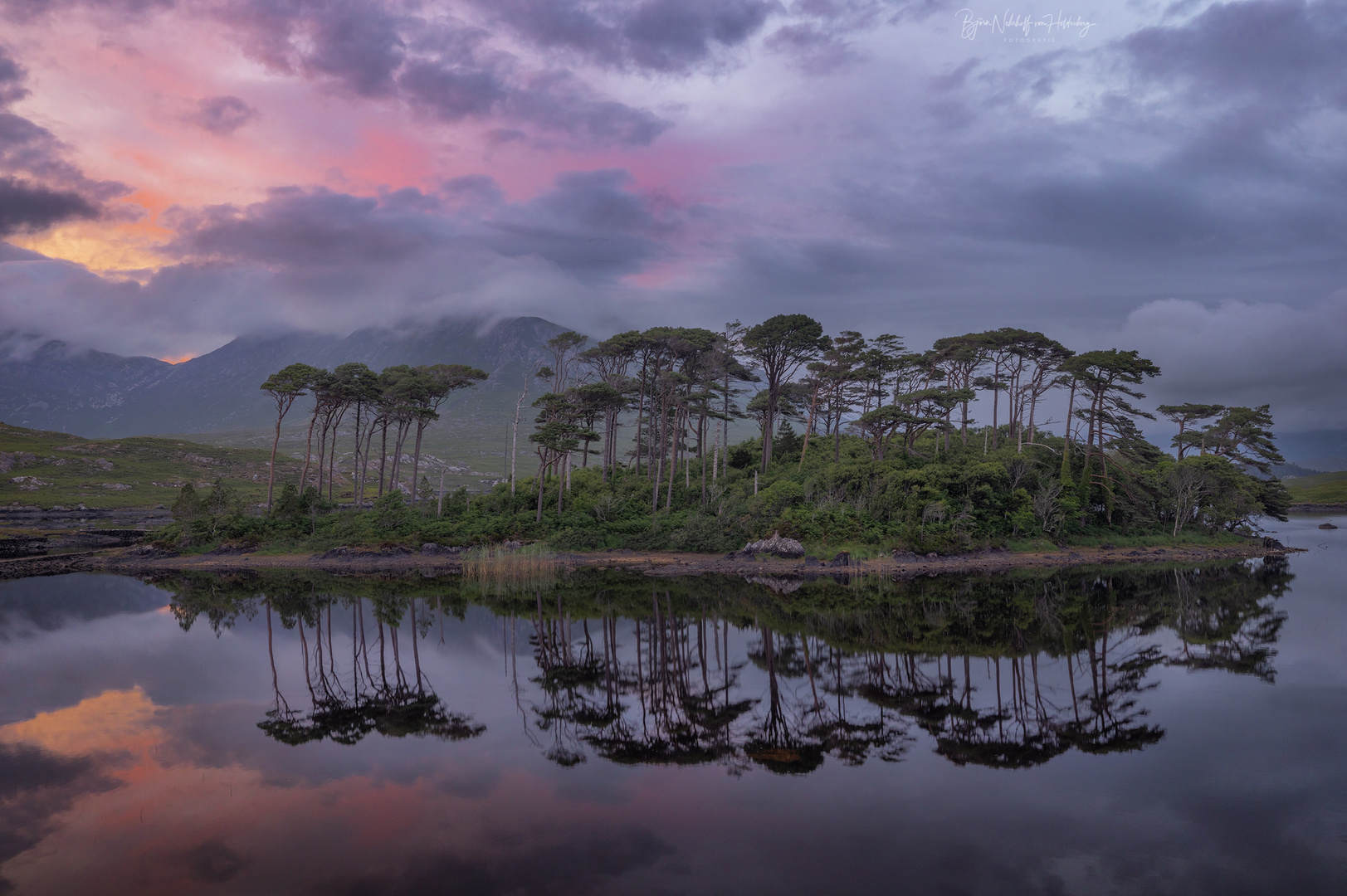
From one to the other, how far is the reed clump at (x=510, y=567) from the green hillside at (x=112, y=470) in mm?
52797

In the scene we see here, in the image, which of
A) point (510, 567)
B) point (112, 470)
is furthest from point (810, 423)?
point (112, 470)

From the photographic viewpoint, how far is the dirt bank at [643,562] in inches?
1431

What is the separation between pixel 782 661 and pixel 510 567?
22161mm

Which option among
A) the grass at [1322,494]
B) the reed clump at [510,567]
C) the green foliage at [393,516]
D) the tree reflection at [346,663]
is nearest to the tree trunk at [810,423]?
the reed clump at [510,567]

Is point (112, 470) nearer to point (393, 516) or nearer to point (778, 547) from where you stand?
point (393, 516)

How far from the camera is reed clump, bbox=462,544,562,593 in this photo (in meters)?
32.9

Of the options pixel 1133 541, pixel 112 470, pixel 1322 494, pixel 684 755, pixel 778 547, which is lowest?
pixel 1322 494

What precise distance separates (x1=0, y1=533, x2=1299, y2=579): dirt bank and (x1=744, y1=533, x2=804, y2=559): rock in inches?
21.3

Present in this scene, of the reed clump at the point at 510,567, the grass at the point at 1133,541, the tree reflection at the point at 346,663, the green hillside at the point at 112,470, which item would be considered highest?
the green hillside at the point at 112,470

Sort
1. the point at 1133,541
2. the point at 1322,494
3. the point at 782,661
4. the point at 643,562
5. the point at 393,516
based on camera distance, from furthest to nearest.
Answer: the point at 1322,494 → the point at 1133,541 → the point at 393,516 → the point at 643,562 → the point at 782,661

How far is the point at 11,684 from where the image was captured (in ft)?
54.2

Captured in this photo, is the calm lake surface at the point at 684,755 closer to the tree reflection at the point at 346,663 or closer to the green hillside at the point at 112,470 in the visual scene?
the tree reflection at the point at 346,663

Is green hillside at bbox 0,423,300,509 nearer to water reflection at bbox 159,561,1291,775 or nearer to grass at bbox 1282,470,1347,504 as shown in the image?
Answer: water reflection at bbox 159,561,1291,775

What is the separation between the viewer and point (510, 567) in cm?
3612
